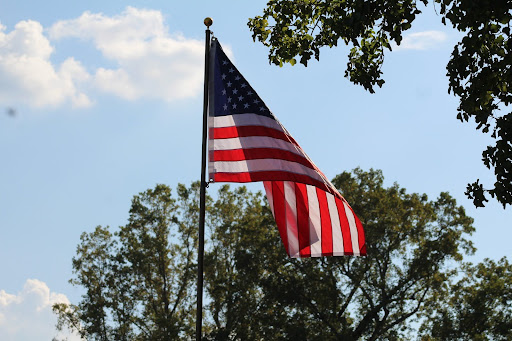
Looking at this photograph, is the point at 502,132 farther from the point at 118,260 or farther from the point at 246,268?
the point at 118,260

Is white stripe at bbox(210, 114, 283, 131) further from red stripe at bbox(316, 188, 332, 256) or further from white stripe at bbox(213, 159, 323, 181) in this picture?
red stripe at bbox(316, 188, 332, 256)

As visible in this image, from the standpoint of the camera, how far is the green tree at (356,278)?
3750cm

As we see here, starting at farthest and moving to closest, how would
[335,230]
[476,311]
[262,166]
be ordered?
[476,311] < [335,230] < [262,166]

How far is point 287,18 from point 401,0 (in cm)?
221

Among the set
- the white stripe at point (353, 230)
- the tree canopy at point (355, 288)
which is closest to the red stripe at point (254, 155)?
the white stripe at point (353, 230)

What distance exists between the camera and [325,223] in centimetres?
1264

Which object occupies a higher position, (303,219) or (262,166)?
(262,166)

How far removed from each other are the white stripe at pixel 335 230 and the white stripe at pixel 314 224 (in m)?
0.21

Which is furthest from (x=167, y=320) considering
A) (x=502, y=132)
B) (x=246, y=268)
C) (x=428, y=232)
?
(x=502, y=132)

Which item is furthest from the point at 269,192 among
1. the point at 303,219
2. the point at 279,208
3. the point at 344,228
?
the point at 344,228

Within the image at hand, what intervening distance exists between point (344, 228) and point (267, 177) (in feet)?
A: 5.80

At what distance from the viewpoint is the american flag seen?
11945mm

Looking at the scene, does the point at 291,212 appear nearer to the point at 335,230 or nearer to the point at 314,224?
the point at 314,224

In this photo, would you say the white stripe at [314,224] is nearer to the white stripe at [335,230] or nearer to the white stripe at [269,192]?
the white stripe at [335,230]
